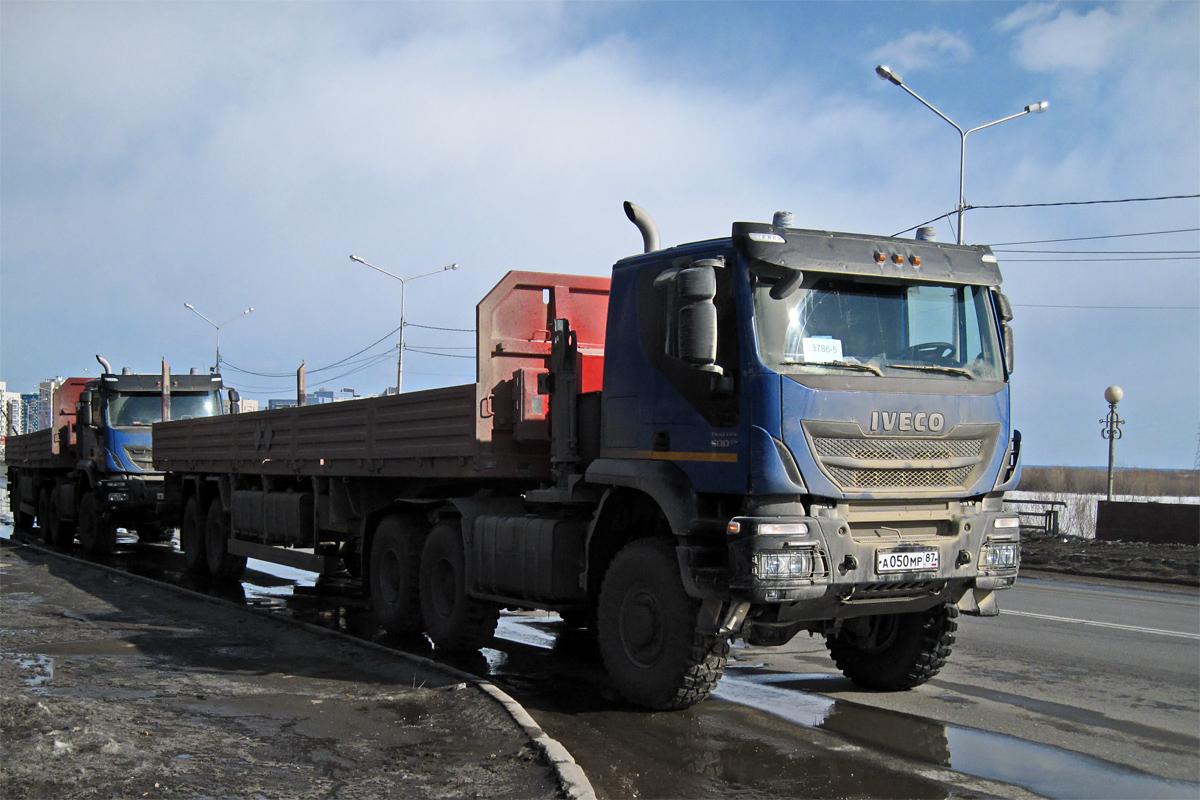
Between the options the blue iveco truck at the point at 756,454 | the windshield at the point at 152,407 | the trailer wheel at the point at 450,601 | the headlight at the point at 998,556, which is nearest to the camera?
the blue iveco truck at the point at 756,454

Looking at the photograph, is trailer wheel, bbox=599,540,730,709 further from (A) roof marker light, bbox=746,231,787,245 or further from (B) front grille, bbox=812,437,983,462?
(A) roof marker light, bbox=746,231,787,245

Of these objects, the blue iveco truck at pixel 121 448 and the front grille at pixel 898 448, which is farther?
the blue iveco truck at pixel 121 448

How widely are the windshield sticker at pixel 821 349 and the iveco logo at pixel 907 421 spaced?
1.44ft

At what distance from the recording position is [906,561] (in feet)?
21.6

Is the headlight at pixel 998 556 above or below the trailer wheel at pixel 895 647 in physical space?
above

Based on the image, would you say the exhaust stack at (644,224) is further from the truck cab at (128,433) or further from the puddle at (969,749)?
the truck cab at (128,433)

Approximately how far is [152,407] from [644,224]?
47.0 ft

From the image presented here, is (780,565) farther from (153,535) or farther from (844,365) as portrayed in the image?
(153,535)

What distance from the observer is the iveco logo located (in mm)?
6559

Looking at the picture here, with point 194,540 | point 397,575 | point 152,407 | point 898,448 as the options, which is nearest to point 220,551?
point 194,540

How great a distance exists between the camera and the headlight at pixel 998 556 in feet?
22.8

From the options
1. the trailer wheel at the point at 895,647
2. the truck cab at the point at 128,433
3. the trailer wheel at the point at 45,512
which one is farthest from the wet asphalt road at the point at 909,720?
A: the trailer wheel at the point at 45,512

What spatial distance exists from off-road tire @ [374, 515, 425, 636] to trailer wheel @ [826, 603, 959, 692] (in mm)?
4092

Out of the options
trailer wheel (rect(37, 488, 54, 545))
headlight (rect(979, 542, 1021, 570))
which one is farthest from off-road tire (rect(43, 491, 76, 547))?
headlight (rect(979, 542, 1021, 570))
